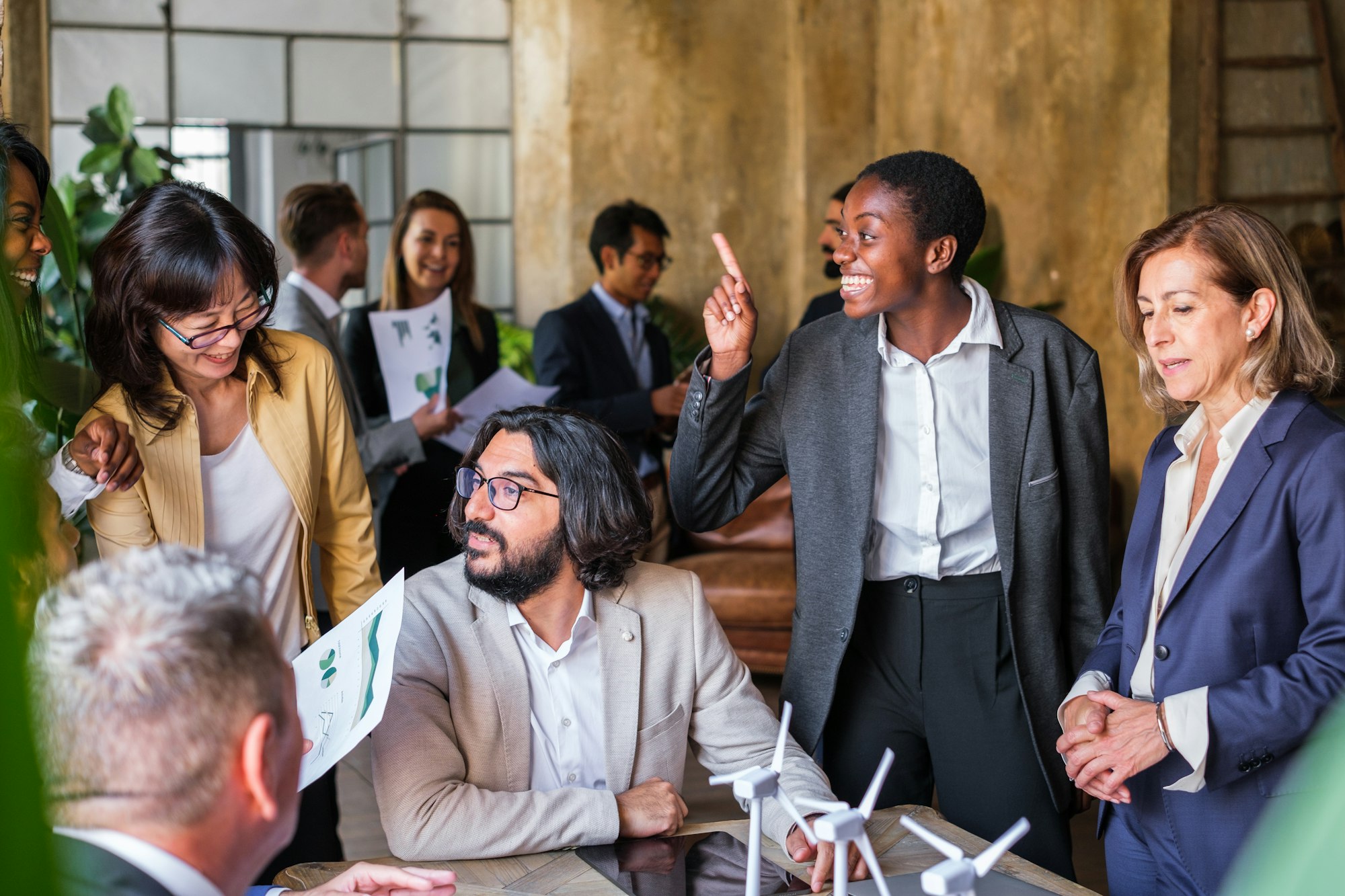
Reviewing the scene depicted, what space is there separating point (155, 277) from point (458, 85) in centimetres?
699

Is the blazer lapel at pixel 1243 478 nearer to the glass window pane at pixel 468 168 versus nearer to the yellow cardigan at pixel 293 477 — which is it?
the yellow cardigan at pixel 293 477

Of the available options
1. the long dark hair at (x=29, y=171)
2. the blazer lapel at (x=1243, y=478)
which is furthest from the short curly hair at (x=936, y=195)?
the long dark hair at (x=29, y=171)

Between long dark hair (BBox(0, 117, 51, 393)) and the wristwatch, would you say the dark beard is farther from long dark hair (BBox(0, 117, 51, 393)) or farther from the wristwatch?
long dark hair (BBox(0, 117, 51, 393))

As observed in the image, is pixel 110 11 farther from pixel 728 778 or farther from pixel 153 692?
pixel 153 692

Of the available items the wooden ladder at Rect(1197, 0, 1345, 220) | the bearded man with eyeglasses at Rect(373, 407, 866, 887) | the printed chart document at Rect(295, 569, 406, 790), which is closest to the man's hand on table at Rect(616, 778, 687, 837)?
the bearded man with eyeglasses at Rect(373, 407, 866, 887)

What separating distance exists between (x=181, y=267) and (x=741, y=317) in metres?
0.89

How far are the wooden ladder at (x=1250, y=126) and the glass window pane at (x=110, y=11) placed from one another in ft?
20.2

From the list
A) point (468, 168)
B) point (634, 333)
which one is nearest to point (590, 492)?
point (634, 333)

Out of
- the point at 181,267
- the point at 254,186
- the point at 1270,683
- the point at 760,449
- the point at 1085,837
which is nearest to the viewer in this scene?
the point at 1270,683

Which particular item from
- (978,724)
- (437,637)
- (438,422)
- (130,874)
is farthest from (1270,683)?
(438,422)

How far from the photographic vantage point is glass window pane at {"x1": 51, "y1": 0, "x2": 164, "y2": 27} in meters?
7.69

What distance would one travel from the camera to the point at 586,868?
68.9 inches

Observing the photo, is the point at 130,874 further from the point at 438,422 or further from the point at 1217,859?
the point at 438,422

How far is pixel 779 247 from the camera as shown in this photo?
330 inches
